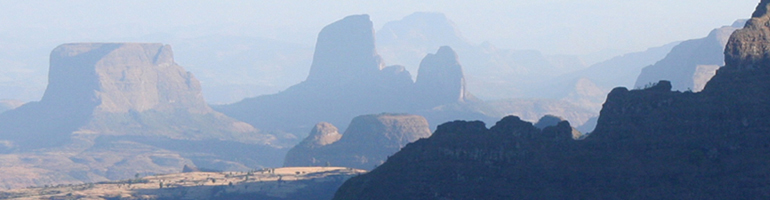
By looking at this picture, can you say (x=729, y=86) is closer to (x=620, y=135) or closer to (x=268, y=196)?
(x=620, y=135)

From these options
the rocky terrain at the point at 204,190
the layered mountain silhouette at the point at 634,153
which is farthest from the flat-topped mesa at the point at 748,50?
the rocky terrain at the point at 204,190

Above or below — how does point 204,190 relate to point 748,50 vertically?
below

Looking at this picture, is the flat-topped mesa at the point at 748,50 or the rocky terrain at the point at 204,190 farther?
the rocky terrain at the point at 204,190

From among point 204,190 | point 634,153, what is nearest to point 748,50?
point 634,153

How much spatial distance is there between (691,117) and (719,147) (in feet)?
14.0

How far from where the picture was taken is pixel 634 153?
10188 cm

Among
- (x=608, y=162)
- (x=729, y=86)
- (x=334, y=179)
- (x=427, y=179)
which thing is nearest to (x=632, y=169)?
(x=608, y=162)

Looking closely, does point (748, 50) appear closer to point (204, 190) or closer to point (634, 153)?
point (634, 153)

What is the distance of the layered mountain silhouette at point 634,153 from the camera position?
97.1 metres

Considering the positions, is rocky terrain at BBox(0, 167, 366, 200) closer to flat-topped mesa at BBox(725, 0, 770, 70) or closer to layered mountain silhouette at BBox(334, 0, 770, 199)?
layered mountain silhouette at BBox(334, 0, 770, 199)

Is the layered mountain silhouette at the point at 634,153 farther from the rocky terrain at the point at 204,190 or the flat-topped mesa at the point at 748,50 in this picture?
the rocky terrain at the point at 204,190

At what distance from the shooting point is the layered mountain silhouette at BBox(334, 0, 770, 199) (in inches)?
3821

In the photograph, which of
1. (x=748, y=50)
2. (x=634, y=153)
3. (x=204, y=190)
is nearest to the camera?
(x=634, y=153)

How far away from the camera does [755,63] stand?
104625 millimetres
